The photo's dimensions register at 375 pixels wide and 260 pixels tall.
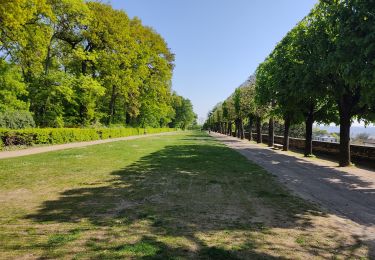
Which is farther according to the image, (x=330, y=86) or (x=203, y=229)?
(x=330, y=86)

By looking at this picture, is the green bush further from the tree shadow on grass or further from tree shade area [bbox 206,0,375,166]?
tree shade area [bbox 206,0,375,166]

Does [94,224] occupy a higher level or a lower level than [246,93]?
lower

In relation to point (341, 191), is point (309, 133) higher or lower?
higher

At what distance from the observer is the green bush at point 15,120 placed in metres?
26.1

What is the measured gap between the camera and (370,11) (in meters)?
10.6

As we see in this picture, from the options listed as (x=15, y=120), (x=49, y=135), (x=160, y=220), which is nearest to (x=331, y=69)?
(x=160, y=220)

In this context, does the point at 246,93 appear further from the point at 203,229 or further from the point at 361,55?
the point at 203,229

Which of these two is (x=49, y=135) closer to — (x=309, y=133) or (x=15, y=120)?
(x=15, y=120)

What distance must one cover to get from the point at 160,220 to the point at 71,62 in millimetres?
41099

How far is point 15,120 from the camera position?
89.5 feet

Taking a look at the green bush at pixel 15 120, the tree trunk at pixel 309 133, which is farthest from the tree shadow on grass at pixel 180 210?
the green bush at pixel 15 120

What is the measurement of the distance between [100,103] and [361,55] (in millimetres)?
45579

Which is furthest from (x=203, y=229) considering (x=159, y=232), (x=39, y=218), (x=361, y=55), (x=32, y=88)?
(x=32, y=88)

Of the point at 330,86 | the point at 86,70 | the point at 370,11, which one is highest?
the point at 86,70
